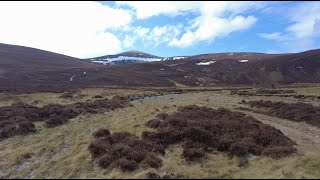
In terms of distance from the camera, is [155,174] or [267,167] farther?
[267,167]

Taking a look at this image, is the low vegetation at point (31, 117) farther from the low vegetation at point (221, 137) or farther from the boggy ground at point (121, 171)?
the low vegetation at point (221, 137)

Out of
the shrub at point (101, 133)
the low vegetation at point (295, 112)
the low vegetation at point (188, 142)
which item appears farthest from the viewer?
the low vegetation at point (295, 112)

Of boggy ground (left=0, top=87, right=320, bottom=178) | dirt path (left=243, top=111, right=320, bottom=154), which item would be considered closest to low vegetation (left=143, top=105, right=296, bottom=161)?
boggy ground (left=0, top=87, right=320, bottom=178)

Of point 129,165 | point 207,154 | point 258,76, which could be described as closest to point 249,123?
point 207,154

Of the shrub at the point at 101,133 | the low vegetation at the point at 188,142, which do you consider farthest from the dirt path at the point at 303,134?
the shrub at the point at 101,133

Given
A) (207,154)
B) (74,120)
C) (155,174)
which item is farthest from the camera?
(74,120)

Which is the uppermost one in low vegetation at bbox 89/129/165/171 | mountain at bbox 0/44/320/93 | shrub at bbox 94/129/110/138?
low vegetation at bbox 89/129/165/171

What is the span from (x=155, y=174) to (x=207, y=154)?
18.6 ft

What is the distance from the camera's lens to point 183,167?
2005cm

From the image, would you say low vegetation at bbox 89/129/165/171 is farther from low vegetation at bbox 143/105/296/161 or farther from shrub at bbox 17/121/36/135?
shrub at bbox 17/121/36/135

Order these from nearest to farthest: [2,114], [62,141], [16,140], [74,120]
Answer: [62,141] → [16,140] → [74,120] → [2,114]

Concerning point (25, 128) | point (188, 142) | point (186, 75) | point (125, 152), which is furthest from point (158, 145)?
point (186, 75)

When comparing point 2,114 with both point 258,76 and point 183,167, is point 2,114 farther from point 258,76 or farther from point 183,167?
point 258,76

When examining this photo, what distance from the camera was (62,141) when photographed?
92.4 feet
